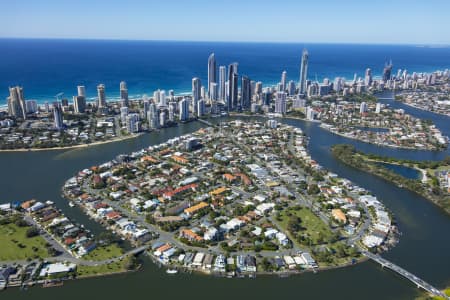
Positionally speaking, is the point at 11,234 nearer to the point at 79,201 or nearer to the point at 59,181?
the point at 79,201

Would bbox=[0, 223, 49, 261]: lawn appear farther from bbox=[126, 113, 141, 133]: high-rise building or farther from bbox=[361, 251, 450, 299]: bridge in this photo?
bbox=[126, 113, 141, 133]: high-rise building

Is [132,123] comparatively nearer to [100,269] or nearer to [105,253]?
[105,253]

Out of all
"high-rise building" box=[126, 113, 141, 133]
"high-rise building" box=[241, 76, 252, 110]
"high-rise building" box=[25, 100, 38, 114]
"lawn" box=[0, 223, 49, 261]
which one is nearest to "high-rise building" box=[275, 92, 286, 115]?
"high-rise building" box=[241, 76, 252, 110]

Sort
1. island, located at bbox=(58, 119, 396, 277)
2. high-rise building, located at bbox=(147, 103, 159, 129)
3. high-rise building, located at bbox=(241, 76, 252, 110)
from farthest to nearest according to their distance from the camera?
high-rise building, located at bbox=(241, 76, 252, 110), high-rise building, located at bbox=(147, 103, 159, 129), island, located at bbox=(58, 119, 396, 277)

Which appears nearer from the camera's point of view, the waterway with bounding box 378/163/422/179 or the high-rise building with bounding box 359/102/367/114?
the waterway with bounding box 378/163/422/179

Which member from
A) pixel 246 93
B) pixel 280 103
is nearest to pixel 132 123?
pixel 246 93

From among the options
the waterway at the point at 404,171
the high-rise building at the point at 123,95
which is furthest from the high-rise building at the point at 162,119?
the waterway at the point at 404,171

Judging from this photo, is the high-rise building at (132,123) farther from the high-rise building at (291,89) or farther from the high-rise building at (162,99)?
the high-rise building at (291,89)
